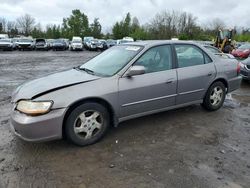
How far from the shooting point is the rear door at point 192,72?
4.79m

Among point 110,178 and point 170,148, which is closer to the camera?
point 110,178

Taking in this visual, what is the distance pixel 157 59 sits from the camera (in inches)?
181

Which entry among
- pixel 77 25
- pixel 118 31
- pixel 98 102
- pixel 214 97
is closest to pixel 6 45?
pixel 214 97

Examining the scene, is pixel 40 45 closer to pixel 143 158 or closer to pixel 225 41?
pixel 225 41

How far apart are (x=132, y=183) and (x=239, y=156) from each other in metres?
1.72

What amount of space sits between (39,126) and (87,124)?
2.37 ft

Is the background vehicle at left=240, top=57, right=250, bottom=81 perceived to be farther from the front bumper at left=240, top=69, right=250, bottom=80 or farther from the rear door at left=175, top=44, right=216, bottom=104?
the rear door at left=175, top=44, right=216, bottom=104

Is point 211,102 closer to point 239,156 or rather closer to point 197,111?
point 197,111

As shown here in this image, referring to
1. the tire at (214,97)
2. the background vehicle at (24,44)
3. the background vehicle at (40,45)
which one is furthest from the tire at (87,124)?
the background vehicle at (40,45)

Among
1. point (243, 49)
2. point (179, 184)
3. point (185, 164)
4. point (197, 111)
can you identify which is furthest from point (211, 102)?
point (243, 49)

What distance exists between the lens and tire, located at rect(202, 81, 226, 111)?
536 centimetres

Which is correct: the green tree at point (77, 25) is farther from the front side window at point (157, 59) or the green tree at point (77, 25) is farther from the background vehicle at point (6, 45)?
the front side window at point (157, 59)

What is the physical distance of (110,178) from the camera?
10.2ft

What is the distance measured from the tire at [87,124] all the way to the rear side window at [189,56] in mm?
1841
